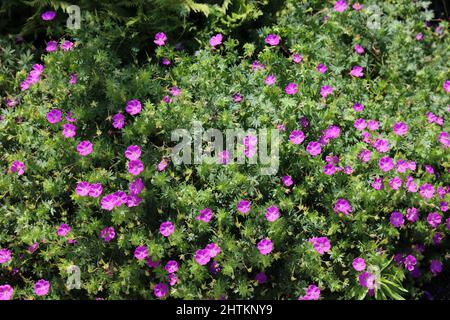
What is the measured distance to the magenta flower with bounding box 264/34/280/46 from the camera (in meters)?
4.27

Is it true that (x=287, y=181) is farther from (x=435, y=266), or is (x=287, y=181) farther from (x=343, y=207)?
(x=435, y=266)

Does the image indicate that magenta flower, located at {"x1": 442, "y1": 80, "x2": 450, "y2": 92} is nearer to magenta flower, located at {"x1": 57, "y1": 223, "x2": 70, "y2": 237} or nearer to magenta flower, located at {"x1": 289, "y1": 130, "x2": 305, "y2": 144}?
magenta flower, located at {"x1": 289, "y1": 130, "x2": 305, "y2": 144}

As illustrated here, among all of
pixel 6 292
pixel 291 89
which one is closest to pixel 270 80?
pixel 291 89

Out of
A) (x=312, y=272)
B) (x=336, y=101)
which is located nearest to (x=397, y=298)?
(x=312, y=272)

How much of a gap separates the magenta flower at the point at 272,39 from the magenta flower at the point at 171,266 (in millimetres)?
1796

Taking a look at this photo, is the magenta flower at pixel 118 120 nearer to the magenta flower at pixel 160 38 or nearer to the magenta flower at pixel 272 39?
the magenta flower at pixel 160 38

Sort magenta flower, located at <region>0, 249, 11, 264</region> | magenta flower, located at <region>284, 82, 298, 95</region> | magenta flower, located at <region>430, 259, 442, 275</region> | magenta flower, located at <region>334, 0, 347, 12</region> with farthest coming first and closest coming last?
magenta flower, located at <region>334, 0, 347, 12</region>
magenta flower, located at <region>284, 82, 298, 95</region>
magenta flower, located at <region>430, 259, 442, 275</region>
magenta flower, located at <region>0, 249, 11, 264</region>

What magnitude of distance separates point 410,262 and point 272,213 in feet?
3.23

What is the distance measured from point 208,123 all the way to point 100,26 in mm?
1124

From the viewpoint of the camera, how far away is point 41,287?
3414 mm

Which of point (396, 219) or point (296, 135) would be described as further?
point (296, 135)

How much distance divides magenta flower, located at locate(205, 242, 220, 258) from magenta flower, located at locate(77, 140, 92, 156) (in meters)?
0.95

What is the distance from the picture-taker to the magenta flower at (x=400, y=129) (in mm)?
4016

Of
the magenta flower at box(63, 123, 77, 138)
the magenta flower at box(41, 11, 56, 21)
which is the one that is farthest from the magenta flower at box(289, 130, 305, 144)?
the magenta flower at box(41, 11, 56, 21)
